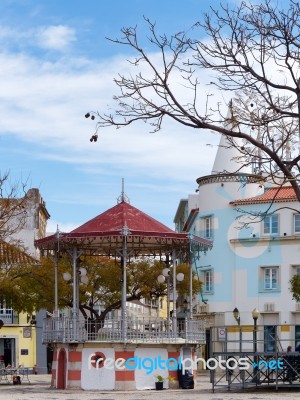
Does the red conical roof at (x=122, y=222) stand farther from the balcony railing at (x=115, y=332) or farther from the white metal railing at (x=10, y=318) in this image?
the white metal railing at (x=10, y=318)

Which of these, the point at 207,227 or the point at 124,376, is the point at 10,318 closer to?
the point at 207,227

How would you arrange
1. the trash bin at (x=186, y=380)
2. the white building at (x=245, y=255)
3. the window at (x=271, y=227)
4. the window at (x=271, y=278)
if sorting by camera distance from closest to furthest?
the trash bin at (x=186, y=380) → the white building at (x=245, y=255) → the window at (x=271, y=278) → the window at (x=271, y=227)

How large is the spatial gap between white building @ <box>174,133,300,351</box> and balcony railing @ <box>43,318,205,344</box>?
Result: 23918 mm

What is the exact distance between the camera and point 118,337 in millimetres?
35281

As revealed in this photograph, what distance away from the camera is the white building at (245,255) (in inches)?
2397

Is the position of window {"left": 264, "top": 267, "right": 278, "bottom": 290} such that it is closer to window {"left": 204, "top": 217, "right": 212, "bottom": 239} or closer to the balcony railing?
window {"left": 204, "top": 217, "right": 212, "bottom": 239}

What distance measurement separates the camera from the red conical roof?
3622cm

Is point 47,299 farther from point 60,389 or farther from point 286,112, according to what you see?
point 286,112

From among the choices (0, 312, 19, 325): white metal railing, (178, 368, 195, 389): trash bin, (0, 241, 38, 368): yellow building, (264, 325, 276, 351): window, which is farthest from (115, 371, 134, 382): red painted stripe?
(0, 312, 19, 325): white metal railing

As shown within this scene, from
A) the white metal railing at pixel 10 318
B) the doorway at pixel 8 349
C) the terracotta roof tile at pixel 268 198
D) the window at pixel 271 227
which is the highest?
the terracotta roof tile at pixel 268 198

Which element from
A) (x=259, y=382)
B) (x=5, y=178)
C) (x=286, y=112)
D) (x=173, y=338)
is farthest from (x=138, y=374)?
(x=286, y=112)

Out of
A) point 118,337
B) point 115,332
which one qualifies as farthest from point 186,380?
point 115,332

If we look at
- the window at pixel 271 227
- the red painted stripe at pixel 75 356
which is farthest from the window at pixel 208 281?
the red painted stripe at pixel 75 356

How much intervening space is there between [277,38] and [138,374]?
18.5 m
